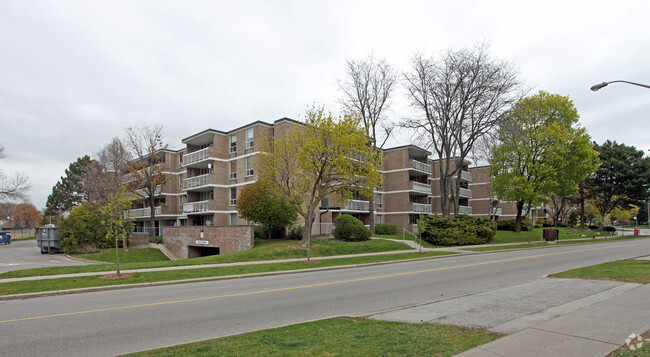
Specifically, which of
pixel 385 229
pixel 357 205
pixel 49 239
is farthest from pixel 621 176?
pixel 49 239

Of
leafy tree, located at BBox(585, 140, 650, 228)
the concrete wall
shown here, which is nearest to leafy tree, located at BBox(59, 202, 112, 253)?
the concrete wall

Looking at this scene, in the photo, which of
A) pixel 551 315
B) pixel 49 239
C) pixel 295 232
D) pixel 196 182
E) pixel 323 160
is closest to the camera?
pixel 551 315

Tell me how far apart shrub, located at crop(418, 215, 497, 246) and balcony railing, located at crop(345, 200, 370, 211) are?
8409 mm

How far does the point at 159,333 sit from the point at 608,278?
12891 millimetres

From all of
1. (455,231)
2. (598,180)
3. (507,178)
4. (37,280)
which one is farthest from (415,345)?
(598,180)

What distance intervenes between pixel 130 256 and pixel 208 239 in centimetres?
726

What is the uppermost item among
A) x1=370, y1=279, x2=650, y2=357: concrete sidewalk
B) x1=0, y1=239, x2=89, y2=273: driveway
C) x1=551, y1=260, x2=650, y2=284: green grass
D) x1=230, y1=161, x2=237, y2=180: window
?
x1=230, y1=161, x2=237, y2=180: window

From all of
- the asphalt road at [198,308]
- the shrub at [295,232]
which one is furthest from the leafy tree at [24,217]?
the asphalt road at [198,308]

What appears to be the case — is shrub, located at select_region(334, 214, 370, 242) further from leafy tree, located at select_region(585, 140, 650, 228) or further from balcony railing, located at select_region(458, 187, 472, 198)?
leafy tree, located at select_region(585, 140, 650, 228)

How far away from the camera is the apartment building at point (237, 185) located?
120ft

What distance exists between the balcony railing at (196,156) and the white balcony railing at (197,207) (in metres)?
→ 4.73

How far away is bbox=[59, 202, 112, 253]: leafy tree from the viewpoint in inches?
1178

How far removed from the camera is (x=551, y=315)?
7016mm

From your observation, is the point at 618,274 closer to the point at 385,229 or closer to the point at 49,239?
the point at 385,229
